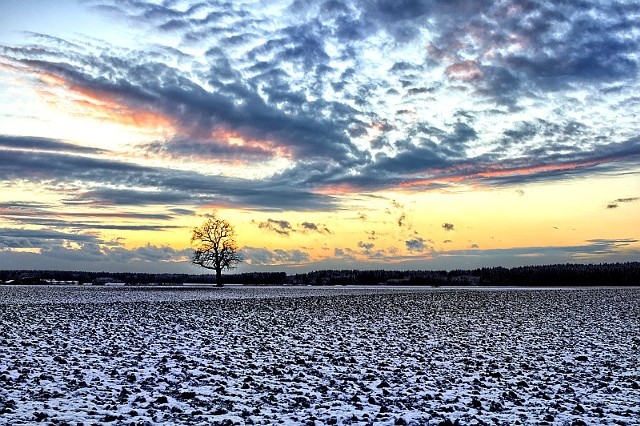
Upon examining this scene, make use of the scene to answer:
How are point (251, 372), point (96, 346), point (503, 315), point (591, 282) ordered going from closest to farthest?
1. point (251, 372)
2. point (96, 346)
3. point (503, 315)
4. point (591, 282)

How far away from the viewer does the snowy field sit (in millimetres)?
13039

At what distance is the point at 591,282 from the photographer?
153250 millimetres

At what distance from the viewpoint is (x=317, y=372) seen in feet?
60.2

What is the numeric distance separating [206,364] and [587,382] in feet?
41.6

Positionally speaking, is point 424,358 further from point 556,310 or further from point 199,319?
point 556,310

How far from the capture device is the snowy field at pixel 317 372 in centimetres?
1304

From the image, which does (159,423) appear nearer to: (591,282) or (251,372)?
(251,372)

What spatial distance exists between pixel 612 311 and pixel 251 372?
34980 mm

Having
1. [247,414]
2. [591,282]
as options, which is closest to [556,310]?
[247,414]

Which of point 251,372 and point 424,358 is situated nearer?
point 251,372

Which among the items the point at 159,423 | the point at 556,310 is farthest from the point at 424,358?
Answer: the point at 556,310

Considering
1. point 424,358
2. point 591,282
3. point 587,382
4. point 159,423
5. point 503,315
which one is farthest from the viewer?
point 591,282

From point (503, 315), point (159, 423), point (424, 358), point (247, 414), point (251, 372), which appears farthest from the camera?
point (503, 315)

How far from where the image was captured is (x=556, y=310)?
4381 cm
